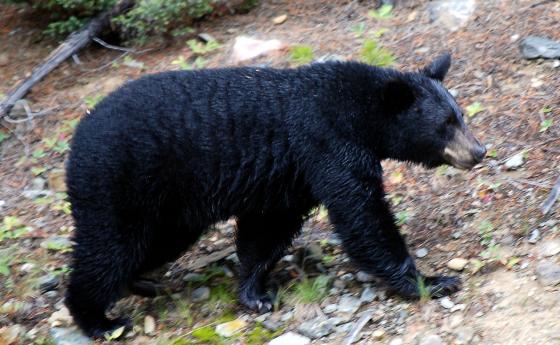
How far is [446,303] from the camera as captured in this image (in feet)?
15.9

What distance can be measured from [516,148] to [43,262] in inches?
155

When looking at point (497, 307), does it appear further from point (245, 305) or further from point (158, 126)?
point (158, 126)

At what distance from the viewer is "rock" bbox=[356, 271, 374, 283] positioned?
5391 millimetres

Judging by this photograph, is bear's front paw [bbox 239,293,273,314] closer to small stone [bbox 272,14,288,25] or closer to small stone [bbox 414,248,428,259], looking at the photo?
small stone [bbox 414,248,428,259]

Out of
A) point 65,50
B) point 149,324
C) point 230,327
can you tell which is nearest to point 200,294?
point 149,324

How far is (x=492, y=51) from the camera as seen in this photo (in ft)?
23.9

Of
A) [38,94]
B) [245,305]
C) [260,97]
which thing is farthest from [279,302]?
[38,94]

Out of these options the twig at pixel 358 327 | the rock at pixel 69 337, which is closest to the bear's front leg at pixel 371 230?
the twig at pixel 358 327

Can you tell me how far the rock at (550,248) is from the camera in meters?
4.92

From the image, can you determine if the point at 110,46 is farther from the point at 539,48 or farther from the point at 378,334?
the point at 378,334

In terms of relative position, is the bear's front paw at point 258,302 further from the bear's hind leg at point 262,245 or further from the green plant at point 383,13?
the green plant at point 383,13

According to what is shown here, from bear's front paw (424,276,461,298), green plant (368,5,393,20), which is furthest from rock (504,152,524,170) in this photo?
green plant (368,5,393,20)

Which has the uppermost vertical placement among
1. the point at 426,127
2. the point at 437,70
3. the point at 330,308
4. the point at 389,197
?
the point at 437,70

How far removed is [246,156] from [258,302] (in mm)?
1073
